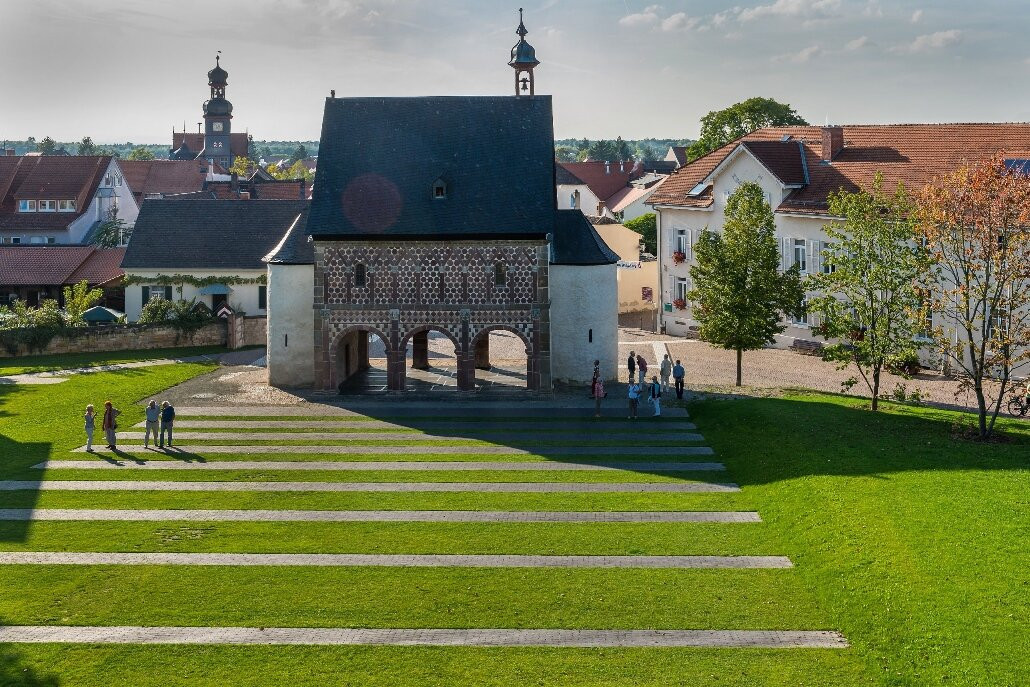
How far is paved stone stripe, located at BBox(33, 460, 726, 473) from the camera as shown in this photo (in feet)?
102

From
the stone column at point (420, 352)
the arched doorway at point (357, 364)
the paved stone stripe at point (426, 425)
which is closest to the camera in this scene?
the paved stone stripe at point (426, 425)

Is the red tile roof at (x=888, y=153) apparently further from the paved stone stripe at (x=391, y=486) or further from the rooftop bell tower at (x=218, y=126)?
the rooftop bell tower at (x=218, y=126)

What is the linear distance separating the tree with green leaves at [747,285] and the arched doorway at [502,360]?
22.3ft

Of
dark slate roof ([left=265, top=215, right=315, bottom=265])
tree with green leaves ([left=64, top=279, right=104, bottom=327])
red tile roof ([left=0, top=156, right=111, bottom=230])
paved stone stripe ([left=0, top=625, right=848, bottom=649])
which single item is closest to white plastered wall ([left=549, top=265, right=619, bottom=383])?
dark slate roof ([left=265, top=215, right=315, bottom=265])

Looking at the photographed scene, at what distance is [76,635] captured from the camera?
18.7 meters

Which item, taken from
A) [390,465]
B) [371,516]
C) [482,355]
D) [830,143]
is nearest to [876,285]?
[390,465]

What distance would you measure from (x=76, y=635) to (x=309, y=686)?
463 cm

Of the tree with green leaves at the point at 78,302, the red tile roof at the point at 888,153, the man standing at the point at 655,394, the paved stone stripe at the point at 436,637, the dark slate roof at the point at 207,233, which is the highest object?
the red tile roof at the point at 888,153

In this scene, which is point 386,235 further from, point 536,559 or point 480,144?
point 536,559

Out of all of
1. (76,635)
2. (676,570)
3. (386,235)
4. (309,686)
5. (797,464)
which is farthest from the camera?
(386,235)

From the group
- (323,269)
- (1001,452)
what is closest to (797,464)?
(1001,452)

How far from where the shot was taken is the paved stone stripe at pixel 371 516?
25688mm

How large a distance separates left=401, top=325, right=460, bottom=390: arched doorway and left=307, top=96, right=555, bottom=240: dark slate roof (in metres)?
4.28

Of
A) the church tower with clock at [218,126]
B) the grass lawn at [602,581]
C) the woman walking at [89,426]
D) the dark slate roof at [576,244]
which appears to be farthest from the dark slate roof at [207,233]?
the church tower with clock at [218,126]
